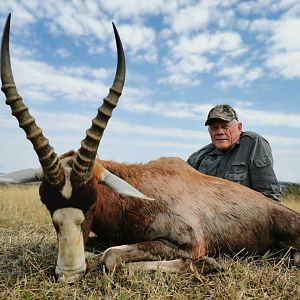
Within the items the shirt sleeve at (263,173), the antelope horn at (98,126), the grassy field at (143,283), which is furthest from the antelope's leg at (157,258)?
the shirt sleeve at (263,173)

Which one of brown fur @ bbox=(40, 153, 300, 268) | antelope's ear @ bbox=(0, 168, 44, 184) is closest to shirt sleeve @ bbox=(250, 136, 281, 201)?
brown fur @ bbox=(40, 153, 300, 268)

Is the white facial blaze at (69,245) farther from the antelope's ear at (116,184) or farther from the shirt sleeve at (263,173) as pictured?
the shirt sleeve at (263,173)

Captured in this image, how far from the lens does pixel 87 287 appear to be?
154 inches

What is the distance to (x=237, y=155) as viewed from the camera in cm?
745

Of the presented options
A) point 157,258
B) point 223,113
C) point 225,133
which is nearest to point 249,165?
point 225,133

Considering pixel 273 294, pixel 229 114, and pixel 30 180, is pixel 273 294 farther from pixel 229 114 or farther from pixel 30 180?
pixel 229 114

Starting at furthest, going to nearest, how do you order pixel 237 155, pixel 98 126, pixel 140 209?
pixel 237 155, pixel 140 209, pixel 98 126

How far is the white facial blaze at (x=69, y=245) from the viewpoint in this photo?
3871 millimetres

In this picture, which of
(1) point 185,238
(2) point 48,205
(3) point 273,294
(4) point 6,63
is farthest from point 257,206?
(4) point 6,63

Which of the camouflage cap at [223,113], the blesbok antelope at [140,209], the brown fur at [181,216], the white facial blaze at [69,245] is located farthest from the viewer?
the camouflage cap at [223,113]

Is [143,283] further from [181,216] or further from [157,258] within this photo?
[181,216]

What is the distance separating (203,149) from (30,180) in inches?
178

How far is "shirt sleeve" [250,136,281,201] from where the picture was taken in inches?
275

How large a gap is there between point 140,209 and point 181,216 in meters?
0.47
